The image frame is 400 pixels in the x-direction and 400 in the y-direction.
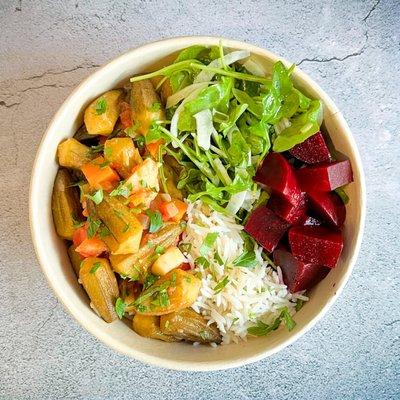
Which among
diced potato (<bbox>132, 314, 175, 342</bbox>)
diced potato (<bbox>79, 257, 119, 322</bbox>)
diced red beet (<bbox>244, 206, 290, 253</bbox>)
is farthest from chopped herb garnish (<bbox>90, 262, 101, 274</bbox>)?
diced red beet (<bbox>244, 206, 290, 253</bbox>)

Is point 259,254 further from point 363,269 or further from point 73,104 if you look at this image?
point 73,104

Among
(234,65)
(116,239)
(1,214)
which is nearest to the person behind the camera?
A: (116,239)

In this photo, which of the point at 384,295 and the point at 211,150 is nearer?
the point at 211,150

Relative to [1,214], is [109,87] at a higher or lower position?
higher

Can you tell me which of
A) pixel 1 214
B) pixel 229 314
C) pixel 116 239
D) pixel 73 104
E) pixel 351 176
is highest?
pixel 351 176

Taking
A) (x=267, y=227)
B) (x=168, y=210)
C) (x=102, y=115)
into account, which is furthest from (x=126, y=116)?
(x=267, y=227)

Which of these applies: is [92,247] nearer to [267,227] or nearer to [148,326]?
[148,326]

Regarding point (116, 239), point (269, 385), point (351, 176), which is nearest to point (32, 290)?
point (116, 239)
